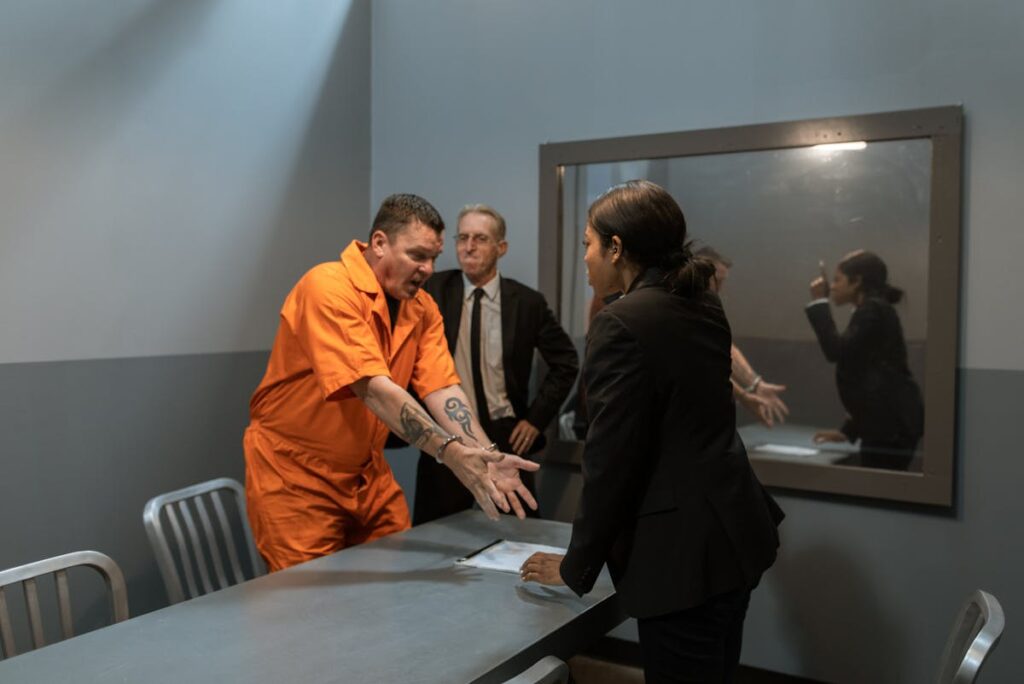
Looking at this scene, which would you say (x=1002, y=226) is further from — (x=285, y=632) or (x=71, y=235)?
(x=71, y=235)

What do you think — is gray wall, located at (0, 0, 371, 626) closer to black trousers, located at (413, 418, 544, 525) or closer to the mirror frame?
black trousers, located at (413, 418, 544, 525)

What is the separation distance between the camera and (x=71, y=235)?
272cm

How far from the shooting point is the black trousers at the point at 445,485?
3.20 m

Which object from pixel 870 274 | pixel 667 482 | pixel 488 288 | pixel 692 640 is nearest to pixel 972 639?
pixel 692 640

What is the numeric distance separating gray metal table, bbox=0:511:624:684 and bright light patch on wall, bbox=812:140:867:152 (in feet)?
5.98

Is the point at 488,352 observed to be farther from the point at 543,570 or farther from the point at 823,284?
the point at 543,570

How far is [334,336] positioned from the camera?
2.17 m

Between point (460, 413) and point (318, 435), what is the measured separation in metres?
0.40

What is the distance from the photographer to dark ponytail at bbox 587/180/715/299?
1.66m

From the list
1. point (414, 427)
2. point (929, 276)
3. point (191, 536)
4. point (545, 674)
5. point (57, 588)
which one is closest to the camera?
point (545, 674)

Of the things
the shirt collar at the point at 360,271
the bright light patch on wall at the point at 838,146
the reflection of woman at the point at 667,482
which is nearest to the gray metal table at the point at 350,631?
the reflection of woman at the point at 667,482

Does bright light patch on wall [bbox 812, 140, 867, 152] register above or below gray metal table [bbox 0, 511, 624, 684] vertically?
above

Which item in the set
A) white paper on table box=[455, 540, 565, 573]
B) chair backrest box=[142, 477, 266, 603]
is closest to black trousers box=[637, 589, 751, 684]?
white paper on table box=[455, 540, 565, 573]

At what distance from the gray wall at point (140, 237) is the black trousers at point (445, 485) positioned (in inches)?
29.9
